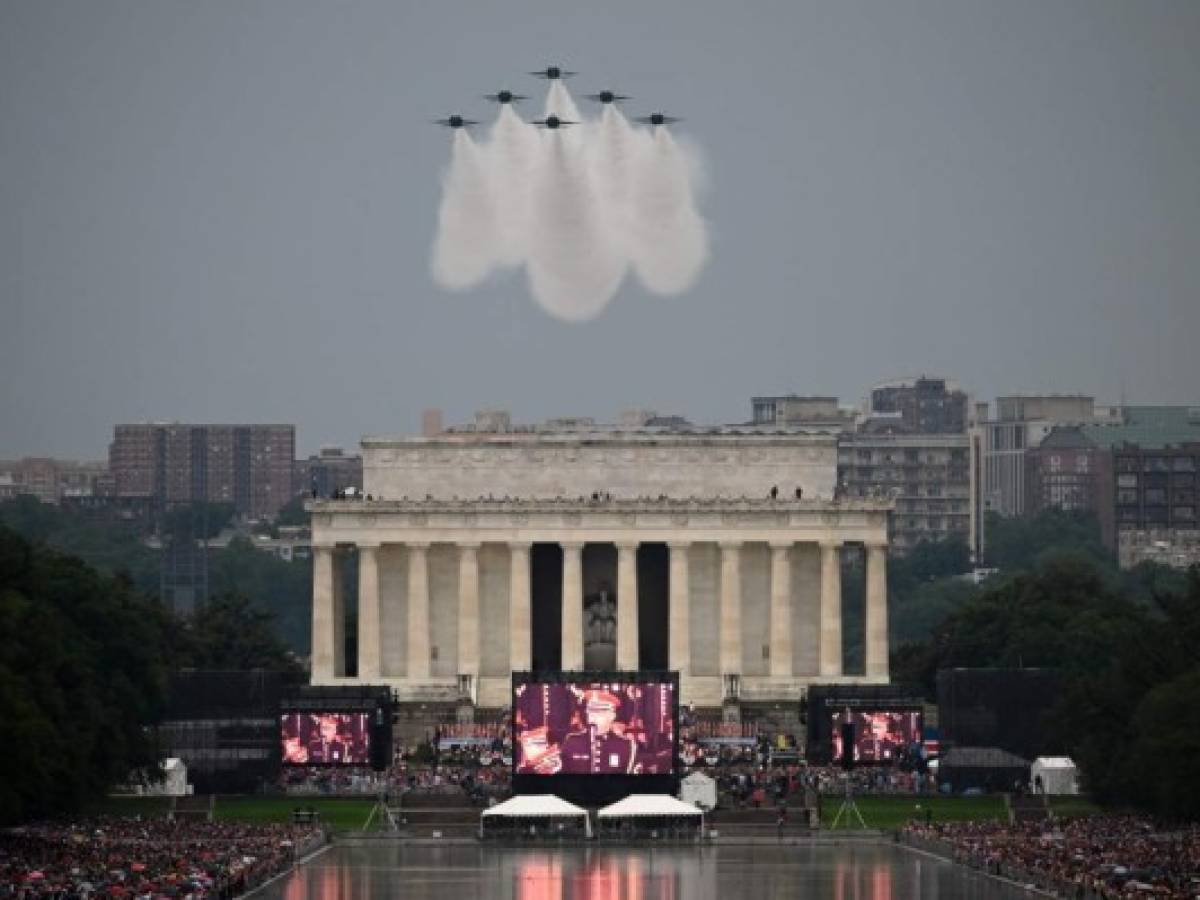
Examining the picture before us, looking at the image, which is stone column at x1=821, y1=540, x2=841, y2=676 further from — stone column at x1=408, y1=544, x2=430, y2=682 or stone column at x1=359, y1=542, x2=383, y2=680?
stone column at x1=359, y1=542, x2=383, y2=680

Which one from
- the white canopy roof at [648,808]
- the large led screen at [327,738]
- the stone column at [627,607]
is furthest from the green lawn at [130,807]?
the stone column at [627,607]

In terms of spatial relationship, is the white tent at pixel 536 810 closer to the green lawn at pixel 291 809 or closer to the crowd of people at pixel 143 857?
the green lawn at pixel 291 809

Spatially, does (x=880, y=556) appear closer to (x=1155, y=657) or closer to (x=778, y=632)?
(x=778, y=632)

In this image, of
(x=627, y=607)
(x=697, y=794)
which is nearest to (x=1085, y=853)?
(x=697, y=794)

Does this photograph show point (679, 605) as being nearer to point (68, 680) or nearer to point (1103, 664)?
point (1103, 664)

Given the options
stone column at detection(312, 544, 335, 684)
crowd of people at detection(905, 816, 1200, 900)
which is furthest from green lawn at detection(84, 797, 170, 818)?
crowd of people at detection(905, 816, 1200, 900)
